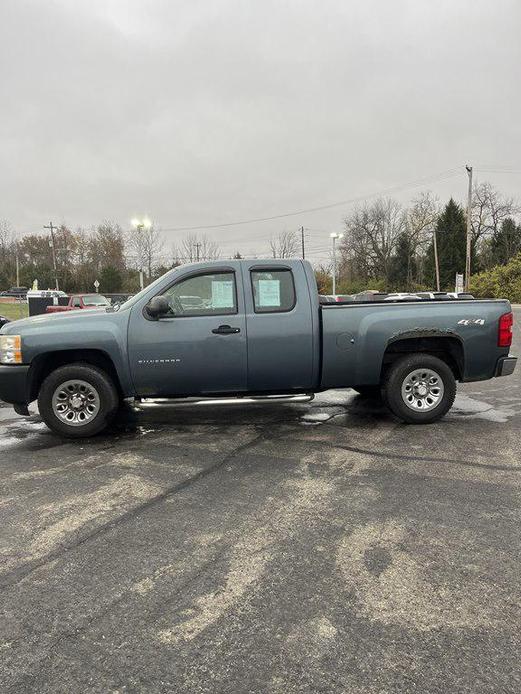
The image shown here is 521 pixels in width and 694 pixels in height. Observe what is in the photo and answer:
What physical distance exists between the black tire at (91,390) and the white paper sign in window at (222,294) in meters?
1.48

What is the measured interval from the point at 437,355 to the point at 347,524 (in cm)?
339

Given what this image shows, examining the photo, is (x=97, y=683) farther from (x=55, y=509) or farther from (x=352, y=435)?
(x=352, y=435)

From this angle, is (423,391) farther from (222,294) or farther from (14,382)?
(14,382)

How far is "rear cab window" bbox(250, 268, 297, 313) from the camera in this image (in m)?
5.87

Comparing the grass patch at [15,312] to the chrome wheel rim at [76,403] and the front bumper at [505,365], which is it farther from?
the front bumper at [505,365]

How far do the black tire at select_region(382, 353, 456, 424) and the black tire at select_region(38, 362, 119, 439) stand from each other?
3.16 metres

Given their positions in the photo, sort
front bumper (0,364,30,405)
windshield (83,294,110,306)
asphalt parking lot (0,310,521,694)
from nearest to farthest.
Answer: asphalt parking lot (0,310,521,694), front bumper (0,364,30,405), windshield (83,294,110,306)

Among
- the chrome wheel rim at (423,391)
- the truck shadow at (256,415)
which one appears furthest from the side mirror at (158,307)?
the chrome wheel rim at (423,391)

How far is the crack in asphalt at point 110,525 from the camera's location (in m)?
3.00

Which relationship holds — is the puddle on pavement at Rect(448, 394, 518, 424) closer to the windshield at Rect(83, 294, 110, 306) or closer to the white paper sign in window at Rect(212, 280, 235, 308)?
the white paper sign in window at Rect(212, 280, 235, 308)

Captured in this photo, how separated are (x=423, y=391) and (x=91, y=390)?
3.85m

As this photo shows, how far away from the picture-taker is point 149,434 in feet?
19.7

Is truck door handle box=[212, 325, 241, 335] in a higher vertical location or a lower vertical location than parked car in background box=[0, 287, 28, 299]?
lower

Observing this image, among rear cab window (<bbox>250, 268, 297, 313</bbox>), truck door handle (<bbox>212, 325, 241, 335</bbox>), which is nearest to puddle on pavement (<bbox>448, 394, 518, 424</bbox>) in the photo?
rear cab window (<bbox>250, 268, 297, 313</bbox>)
